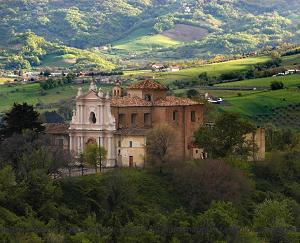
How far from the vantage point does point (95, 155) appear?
8981cm

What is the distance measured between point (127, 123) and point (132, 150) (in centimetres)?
332

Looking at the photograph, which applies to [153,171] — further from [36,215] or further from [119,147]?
[36,215]

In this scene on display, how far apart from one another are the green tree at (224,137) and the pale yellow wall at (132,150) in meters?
4.72

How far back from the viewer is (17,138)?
8606 cm

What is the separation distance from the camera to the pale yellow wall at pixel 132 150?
302 feet

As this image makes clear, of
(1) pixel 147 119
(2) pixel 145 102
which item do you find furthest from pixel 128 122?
(2) pixel 145 102

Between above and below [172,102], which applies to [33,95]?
above

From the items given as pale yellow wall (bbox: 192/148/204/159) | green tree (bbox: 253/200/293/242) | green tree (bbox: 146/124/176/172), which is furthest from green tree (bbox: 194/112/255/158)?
green tree (bbox: 253/200/293/242)

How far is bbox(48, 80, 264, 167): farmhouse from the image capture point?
92562mm

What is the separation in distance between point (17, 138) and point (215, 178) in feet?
47.9

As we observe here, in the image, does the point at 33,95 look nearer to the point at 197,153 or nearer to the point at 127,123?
the point at 127,123

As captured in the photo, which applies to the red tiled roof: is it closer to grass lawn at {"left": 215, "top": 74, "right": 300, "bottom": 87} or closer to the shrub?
the shrub

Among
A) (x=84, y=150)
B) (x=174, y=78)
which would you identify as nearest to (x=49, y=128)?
(x=84, y=150)

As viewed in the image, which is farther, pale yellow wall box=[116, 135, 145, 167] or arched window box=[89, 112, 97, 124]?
arched window box=[89, 112, 97, 124]
